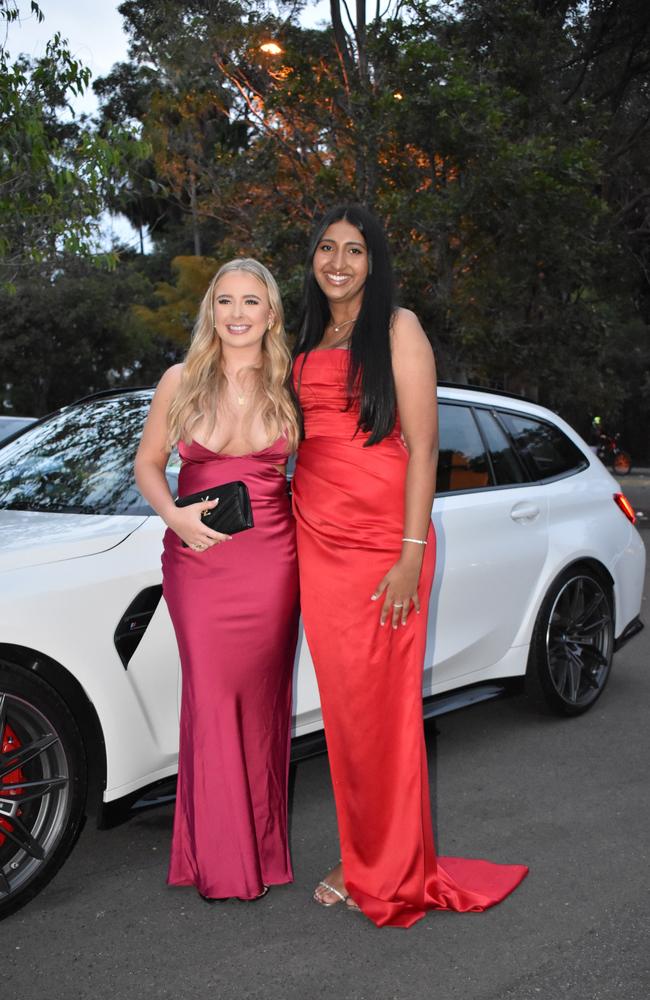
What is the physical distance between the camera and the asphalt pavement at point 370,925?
2732 millimetres

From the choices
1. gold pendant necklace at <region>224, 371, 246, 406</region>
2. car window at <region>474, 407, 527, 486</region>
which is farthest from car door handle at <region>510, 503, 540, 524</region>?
gold pendant necklace at <region>224, 371, 246, 406</region>

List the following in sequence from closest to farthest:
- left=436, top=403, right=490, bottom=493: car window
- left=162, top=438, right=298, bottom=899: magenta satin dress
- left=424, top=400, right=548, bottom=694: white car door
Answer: left=162, top=438, right=298, bottom=899: magenta satin dress, left=424, top=400, right=548, bottom=694: white car door, left=436, top=403, right=490, bottom=493: car window

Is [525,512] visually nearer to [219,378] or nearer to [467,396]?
[467,396]

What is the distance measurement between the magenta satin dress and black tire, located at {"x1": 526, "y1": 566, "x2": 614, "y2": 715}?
77.9 inches

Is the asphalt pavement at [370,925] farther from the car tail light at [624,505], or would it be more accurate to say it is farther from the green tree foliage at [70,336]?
the green tree foliage at [70,336]

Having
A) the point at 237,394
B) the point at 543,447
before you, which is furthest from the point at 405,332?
the point at 543,447

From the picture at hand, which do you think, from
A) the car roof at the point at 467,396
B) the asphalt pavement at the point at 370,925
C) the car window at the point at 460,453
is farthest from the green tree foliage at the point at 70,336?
the asphalt pavement at the point at 370,925

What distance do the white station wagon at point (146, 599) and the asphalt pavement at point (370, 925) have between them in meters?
0.31

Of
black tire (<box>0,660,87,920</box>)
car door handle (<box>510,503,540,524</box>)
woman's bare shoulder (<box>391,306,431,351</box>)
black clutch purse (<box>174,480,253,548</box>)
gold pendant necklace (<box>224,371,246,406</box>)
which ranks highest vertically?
woman's bare shoulder (<box>391,306,431,351</box>)

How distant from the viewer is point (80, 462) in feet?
12.8

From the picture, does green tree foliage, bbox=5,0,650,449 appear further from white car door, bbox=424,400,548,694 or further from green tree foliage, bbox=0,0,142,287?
white car door, bbox=424,400,548,694

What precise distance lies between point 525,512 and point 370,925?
7.19ft

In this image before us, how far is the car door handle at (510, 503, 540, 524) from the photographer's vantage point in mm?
4629

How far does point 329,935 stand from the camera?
3004 mm
